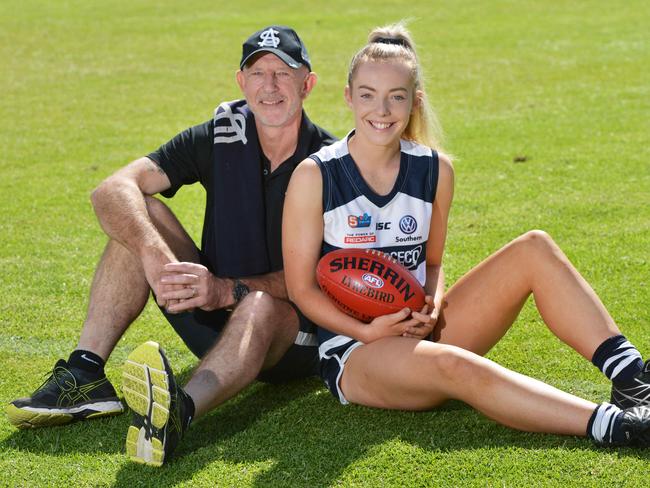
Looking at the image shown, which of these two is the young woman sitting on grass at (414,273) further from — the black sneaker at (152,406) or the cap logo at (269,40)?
A: the black sneaker at (152,406)

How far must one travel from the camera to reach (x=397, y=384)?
3984mm

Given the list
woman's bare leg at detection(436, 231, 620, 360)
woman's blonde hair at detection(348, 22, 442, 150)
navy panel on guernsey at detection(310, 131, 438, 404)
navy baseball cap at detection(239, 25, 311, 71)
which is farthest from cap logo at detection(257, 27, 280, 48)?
woman's bare leg at detection(436, 231, 620, 360)

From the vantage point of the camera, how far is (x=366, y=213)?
13.8 feet

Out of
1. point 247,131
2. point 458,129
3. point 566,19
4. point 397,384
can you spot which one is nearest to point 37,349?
point 247,131

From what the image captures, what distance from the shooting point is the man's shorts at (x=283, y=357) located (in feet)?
14.6

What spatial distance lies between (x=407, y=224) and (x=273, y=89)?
926 mm

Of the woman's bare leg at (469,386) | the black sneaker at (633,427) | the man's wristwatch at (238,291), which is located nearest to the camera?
the black sneaker at (633,427)

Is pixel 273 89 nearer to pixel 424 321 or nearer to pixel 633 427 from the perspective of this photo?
pixel 424 321

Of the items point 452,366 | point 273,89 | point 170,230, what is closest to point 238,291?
point 170,230

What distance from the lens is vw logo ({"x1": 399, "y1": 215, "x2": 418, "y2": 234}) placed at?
4.27m

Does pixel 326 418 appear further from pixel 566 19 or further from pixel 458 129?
pixel 566 19

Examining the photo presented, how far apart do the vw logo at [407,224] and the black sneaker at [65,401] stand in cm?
140

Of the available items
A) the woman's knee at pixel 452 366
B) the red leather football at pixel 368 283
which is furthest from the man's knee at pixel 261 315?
the woman's knee at pixel 452 366

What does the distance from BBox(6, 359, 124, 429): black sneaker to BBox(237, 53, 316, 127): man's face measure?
53.6 inches
